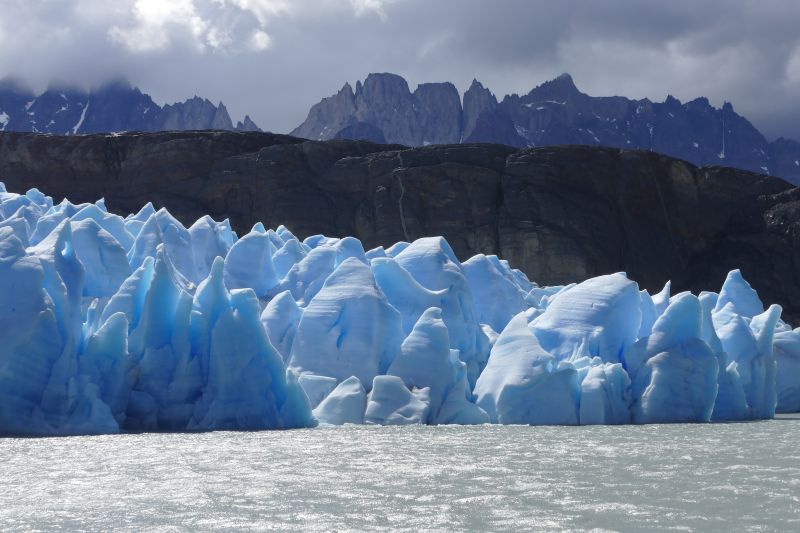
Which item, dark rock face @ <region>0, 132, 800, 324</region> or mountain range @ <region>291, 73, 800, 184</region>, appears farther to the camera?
mountain range @ <region>291, 73, 800, 184</region>

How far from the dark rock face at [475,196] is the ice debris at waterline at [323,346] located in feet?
57.9

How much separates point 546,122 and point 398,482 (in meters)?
72.3

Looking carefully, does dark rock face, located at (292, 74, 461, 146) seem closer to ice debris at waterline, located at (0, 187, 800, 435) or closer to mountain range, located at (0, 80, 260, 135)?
mountain range, located at (0, 80, 260, 135)

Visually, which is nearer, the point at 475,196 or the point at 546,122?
Result: the point at 475,196

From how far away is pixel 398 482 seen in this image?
435 inches

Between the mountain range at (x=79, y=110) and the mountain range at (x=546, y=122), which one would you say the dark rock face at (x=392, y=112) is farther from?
the mountain range at (x=79, y=110)

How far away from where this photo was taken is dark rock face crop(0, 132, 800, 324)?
1596 inches

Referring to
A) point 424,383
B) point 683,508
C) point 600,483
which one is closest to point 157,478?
point 600,483

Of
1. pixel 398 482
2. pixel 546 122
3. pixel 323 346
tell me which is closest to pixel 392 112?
pixel 546 122

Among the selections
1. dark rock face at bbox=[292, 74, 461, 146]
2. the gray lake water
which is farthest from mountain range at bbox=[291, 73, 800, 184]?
the gray lake water

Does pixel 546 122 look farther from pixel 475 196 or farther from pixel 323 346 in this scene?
pixel 323 346

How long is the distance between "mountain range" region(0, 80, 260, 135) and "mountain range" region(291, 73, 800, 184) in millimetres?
11377

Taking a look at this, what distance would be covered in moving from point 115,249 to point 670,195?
1151 inches

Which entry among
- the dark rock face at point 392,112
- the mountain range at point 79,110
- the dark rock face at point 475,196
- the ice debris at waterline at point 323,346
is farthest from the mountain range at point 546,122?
the ice debris at waterline at point 323,346
